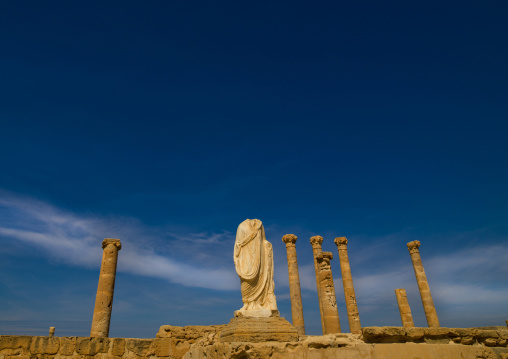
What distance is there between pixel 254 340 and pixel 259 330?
208 mm

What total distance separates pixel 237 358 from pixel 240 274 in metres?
2.35

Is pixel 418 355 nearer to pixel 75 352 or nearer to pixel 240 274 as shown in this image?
pixel 240 274

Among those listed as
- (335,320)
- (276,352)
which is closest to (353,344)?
(276,352)

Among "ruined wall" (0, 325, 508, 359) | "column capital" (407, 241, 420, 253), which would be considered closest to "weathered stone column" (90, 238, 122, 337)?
"ruined wall" (0, 325, 508, 359)

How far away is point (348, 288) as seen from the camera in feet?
70.0

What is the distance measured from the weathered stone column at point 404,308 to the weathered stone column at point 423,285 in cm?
107

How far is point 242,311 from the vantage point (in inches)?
270

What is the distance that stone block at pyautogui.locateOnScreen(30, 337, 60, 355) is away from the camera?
284 inches

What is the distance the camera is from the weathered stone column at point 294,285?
Result: 763 inches

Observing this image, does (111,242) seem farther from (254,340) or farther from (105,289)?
(254,340)

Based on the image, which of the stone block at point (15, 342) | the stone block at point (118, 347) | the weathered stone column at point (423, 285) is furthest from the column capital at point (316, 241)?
the stone block at point (15, 342)

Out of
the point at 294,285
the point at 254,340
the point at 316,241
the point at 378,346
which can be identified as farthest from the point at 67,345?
the point at 316,241

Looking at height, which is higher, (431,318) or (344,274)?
(344,274)

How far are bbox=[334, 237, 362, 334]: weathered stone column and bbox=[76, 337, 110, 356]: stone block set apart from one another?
15.7m
